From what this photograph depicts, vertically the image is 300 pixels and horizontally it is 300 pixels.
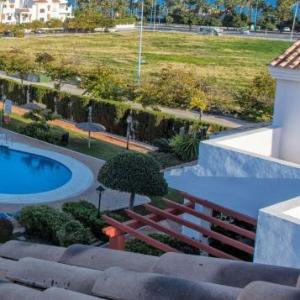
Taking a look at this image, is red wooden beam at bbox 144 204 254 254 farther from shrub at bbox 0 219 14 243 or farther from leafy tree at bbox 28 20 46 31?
leafy tree at bbox 28 20 46 31

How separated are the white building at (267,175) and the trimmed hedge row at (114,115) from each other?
1573cm

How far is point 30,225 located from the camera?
621 inches

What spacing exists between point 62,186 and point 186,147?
234 inches

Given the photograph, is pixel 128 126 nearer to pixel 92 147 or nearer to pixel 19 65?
pixel 92 147

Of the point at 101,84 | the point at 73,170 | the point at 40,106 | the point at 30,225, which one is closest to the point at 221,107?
the point at 101,84

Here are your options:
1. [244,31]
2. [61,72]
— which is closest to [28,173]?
[61,72]

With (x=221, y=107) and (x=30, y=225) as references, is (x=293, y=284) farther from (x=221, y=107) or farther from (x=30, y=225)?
(x=221, y=107)

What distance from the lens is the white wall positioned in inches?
407

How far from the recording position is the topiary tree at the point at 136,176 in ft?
53.7

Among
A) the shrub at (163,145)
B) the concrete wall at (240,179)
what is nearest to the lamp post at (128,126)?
the shrub at (163,145)

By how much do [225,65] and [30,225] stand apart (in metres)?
53.7

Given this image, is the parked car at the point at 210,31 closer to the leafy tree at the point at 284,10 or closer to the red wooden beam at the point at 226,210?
the leafy tree at the point at 284,10

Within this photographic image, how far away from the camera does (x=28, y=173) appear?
24.7 m

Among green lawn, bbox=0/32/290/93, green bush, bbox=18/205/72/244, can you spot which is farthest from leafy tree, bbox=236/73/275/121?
green bush, bbox=18/205/72/244
